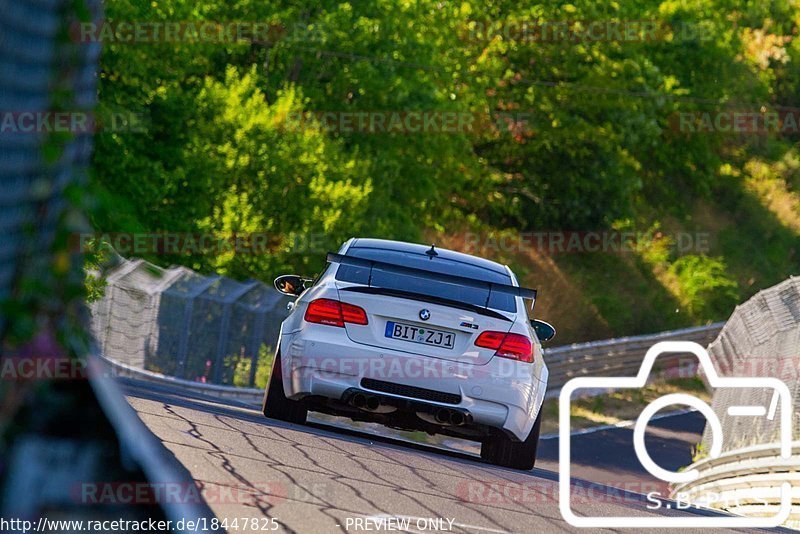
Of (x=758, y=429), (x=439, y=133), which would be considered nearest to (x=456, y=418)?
(x=758, y=429)

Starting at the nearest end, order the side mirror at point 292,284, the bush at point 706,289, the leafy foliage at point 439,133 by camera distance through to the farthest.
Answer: the side mirror at point 292,284, the leafy foliage at point 439,133, the bush at point 706,289

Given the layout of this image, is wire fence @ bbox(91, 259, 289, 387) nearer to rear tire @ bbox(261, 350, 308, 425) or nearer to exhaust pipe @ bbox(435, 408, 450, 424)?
rear tire @ bbox(261, 350, 308, 425)

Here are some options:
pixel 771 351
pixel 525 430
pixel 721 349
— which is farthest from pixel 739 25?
pixel 525 430

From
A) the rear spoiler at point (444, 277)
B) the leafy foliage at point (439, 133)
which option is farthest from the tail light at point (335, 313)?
the leafy foliage at point (439, 133)

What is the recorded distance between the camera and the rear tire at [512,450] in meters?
11.1

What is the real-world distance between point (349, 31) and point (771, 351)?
29.4m

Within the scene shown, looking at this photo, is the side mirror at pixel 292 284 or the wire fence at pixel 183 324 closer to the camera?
the side mirror at pixel 292 284

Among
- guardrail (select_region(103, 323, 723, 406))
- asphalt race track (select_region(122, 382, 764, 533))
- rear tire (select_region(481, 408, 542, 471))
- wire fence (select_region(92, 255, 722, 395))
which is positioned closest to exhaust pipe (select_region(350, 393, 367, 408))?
asphalt race track (select_region(122, 382, 764, 533))

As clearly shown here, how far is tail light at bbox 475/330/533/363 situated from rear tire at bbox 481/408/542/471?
2.25 feet

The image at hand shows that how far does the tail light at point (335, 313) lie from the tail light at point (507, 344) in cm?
88

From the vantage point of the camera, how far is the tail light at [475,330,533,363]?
10.4 meters

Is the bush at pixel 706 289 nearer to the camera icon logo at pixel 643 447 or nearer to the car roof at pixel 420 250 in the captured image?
the camera icon logo at pixel 643 447

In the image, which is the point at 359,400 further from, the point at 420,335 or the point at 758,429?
the point at 758,429

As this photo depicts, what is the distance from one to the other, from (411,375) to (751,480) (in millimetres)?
4744
